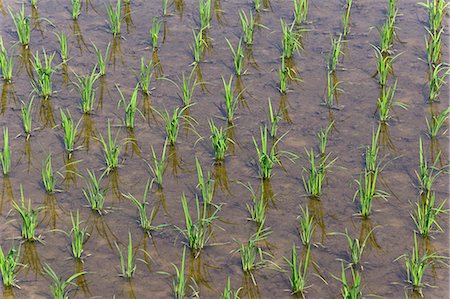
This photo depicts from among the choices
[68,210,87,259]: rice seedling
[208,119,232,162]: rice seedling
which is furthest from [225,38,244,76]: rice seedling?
[68,210,87,259]: rice seedling

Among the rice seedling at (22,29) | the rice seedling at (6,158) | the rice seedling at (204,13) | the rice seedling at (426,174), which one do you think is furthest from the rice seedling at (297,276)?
the rice seedling at (22,29)

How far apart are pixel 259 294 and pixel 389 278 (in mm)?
644

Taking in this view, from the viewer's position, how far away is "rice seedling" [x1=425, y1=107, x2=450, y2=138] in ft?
16.9

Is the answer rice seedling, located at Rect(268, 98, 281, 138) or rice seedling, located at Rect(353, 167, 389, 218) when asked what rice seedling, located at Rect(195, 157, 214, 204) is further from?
rice seedling, located at Rect(353, 167, 389, 218)

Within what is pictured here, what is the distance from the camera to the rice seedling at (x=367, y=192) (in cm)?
460

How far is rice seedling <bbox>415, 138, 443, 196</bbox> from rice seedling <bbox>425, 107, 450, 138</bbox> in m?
0.22

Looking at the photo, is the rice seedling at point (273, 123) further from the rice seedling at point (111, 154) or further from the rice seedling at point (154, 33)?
the rice seedling at point (154, 33)

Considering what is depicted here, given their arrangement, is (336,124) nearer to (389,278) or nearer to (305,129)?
(305,129)

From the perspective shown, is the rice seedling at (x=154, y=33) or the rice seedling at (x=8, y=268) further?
the rice seedling at (x=154, y=33)

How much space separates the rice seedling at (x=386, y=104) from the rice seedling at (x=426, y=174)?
38 cm

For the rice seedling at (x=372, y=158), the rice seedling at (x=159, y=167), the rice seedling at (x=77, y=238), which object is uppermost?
the rice seedling at (x=372, y=158)

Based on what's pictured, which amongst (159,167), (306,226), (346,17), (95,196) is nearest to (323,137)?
(306,226)

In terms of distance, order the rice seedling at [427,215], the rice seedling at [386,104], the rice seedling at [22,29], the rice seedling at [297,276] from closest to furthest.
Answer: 1. the rice seedling at [297,276]
2. the rice seedling at [427,215]
3. the rice seedling at [386,104]
4. the rice seedling at [22,29]

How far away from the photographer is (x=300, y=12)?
6355mm
